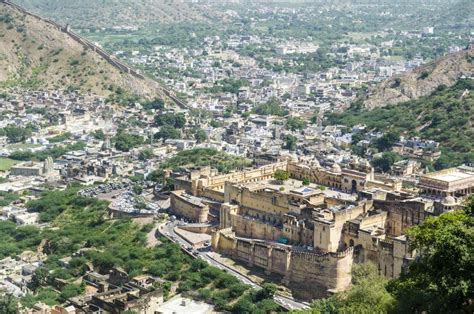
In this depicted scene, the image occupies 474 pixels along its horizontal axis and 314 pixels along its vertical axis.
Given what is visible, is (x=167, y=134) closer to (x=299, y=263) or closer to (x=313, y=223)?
(x=313, y=223)

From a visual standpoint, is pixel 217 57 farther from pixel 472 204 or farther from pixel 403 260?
pixel 472 204

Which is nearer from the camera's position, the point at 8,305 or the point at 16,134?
the point at 8,305

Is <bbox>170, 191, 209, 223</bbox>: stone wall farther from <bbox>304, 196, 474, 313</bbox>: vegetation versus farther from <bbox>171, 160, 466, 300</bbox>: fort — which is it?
<bbox>304, 196, 474, 313</bbox>: vegetation

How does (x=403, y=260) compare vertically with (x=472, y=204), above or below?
below


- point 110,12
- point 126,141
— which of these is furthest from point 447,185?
point 110,12

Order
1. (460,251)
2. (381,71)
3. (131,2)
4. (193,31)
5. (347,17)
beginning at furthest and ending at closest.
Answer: (347,17) < (131,2) < (193,31) < (381,71) < (460,251)

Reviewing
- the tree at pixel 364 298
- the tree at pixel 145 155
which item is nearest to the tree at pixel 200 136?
the tree at pixel 145 155

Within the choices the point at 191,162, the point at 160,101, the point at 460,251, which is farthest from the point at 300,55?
the point at 460,251
